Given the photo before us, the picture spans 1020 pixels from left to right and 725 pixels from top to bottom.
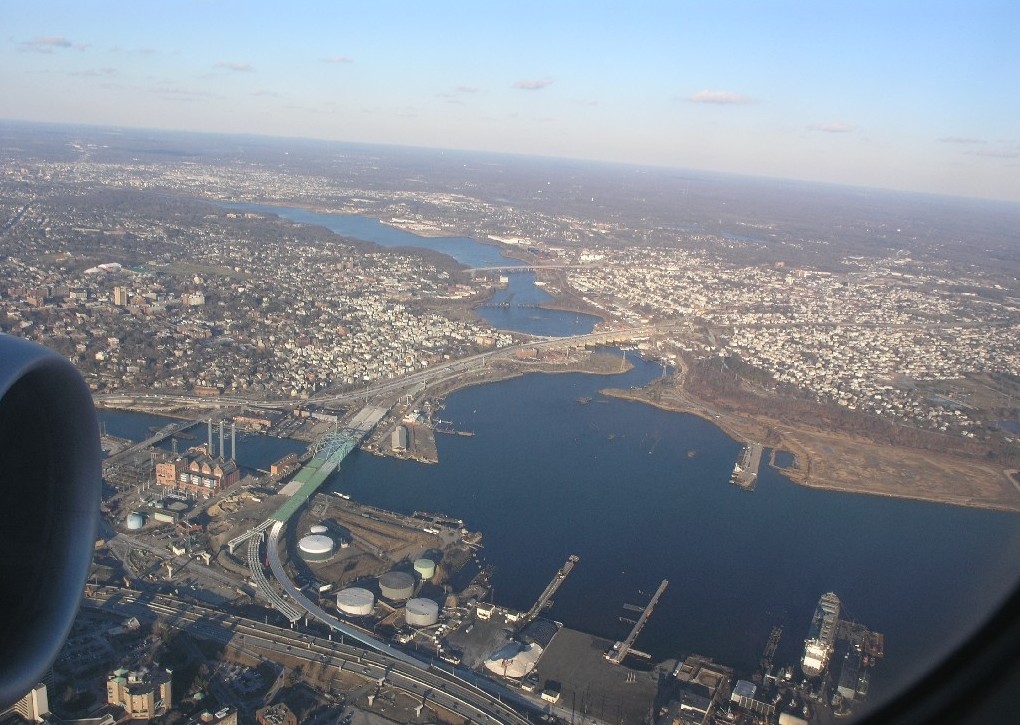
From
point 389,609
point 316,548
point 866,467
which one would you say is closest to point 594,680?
point 389,609

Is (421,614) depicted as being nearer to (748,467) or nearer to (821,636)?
(821,636)

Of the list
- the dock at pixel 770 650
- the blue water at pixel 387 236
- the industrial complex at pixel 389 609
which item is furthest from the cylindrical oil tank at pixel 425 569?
the blue water at pixel 387 236

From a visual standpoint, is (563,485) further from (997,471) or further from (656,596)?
(997,471)

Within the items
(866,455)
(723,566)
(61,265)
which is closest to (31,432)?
(723,566)

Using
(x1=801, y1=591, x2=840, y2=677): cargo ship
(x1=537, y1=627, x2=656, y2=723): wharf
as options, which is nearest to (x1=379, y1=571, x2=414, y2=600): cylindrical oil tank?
(x1=537, y1=627, x2=656, y2=723): wharf

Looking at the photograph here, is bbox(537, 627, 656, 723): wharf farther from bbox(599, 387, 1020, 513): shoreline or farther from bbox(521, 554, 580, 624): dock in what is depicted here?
bbox(599, 387, 1020, 513): shoreline

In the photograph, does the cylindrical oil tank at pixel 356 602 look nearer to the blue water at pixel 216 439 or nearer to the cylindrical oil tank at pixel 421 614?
the cylindrical oil tank at pixel 421 614
